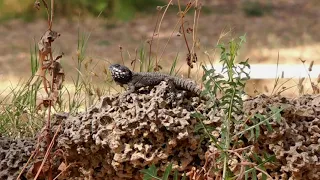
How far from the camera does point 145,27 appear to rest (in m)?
8.20

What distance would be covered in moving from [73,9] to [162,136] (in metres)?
6.27

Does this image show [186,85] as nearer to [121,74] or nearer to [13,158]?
[121,74]

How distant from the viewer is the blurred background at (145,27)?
6.98 m

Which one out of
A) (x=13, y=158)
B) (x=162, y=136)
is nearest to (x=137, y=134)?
(x=162, y=136)

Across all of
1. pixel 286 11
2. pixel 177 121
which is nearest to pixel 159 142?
pixel 177 121

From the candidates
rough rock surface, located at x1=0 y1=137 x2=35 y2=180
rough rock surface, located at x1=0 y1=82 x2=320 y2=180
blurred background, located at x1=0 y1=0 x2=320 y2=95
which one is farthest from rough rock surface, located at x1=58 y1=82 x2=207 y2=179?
blurred background, located at x1=0 y1=0 x2=320 y2=95

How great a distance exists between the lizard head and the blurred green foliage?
5.83 m

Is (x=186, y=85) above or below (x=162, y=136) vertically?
above

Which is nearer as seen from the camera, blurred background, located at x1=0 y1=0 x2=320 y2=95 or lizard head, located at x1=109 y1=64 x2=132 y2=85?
lizard head, located at x1=109 y1=64 x2=132 y2=85

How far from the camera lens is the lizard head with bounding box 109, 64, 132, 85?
2262mm

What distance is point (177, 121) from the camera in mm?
2168

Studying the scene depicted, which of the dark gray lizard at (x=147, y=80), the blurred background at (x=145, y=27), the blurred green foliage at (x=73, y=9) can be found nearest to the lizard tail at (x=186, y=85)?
the dark gray lizard at (x=147, y=80)

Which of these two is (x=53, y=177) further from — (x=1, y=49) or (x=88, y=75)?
(x=1, y=49)

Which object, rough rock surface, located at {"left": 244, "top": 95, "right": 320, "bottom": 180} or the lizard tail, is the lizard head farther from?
rough rock surface, located at {"left": 244, "top": 95, "right": 320, "bottom": 180}
